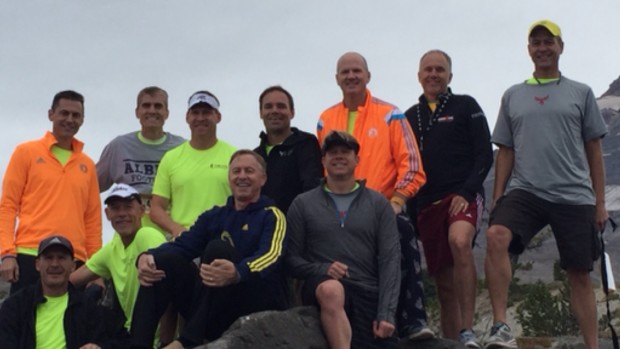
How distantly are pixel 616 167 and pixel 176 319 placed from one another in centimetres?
6807

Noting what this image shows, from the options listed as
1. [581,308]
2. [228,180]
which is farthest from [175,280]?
[581,308]

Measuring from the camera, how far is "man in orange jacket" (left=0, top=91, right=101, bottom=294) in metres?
8.20

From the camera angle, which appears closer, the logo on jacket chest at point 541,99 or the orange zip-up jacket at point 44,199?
the logo on jacket chest at point 541,99

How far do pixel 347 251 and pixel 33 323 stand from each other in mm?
2589

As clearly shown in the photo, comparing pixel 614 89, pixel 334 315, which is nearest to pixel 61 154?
pixel 334 315

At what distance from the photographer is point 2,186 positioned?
334 inches

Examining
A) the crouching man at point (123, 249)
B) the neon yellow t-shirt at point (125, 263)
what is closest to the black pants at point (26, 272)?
the crouching man at point (123, 249)

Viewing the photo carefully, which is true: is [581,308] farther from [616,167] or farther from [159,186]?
[616,167]

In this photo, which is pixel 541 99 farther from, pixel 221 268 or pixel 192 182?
pixel 221 268

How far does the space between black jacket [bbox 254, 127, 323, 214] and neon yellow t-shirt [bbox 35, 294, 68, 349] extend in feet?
6.56

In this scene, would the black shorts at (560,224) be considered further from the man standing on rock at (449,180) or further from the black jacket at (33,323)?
the black jacket at (33,323)

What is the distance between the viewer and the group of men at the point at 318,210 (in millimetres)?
7090

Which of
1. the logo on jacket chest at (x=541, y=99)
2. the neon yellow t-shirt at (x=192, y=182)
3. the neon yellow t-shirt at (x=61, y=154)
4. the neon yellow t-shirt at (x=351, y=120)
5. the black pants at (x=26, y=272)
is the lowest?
the black pants at (x=26, y=272)

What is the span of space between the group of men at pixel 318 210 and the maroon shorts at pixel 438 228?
0.06 feet
